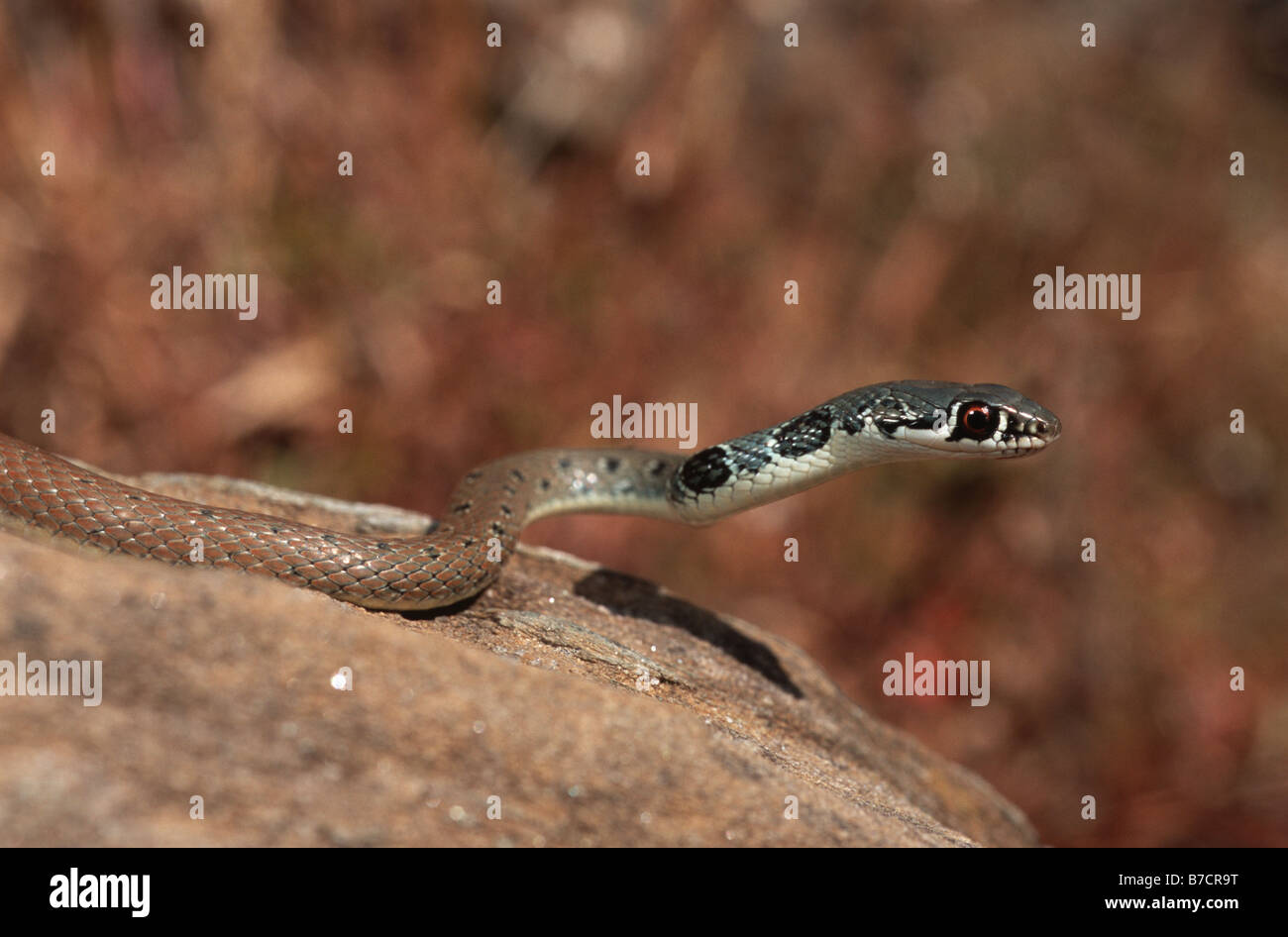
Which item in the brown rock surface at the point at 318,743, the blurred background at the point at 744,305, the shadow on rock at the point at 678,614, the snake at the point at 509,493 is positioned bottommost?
the brown rock surface at the point at 318,743

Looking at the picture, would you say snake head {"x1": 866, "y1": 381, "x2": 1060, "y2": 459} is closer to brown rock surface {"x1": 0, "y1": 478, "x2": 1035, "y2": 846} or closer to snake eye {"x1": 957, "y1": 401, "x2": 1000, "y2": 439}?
snake eye {"x1": 957, "y1": 401, "x2": 1000, "y2": 439}

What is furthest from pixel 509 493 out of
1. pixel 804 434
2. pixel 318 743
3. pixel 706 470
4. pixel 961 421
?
pixel 318 743

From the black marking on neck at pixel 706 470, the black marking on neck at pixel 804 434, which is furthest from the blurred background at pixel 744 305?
the black marking on neck at pixel 804 434

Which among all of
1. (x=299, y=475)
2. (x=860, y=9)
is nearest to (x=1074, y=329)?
(x=860, y=9)

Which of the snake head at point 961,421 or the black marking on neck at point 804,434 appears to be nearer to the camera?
the snake head at point 961,421

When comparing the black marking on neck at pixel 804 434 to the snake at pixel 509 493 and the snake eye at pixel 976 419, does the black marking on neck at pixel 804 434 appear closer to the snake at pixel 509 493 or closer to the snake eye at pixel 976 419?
the snake at pixel 509 493

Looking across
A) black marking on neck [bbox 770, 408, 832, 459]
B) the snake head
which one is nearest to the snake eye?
the snake head
